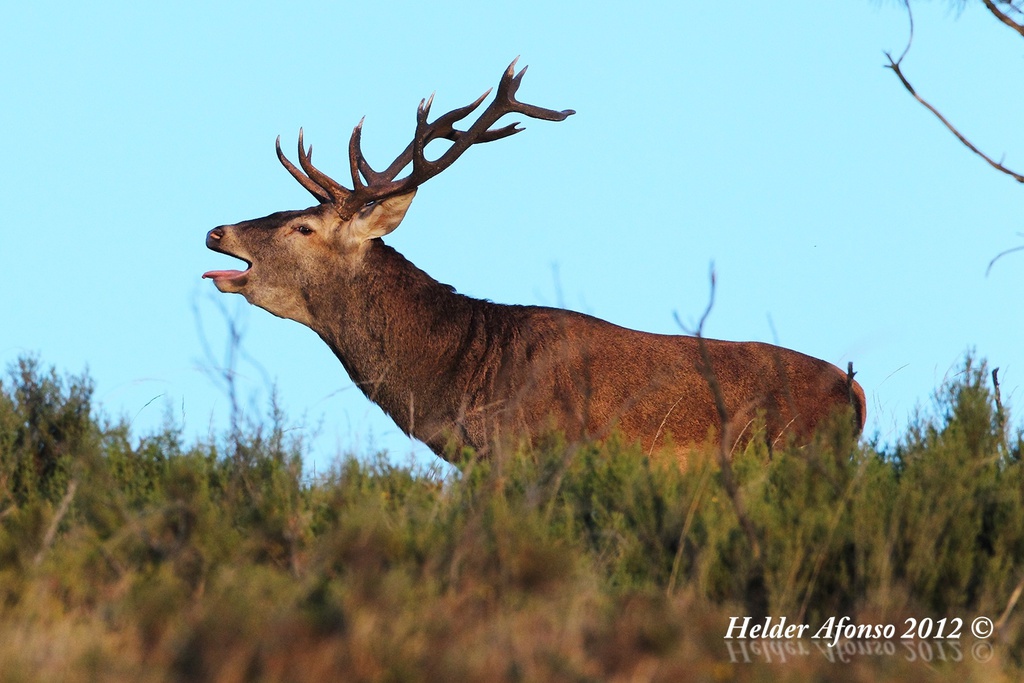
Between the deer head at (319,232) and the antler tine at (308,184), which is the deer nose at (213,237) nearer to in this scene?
the deer head at (319,232)

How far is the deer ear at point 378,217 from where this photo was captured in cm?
880

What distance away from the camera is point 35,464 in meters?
6.61

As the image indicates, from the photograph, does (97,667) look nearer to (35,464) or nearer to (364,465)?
(364,465)

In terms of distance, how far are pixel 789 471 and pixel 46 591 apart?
3.17 m

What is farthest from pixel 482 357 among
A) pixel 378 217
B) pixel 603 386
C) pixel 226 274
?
pixel 226 274

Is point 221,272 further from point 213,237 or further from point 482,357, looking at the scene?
point 482,357

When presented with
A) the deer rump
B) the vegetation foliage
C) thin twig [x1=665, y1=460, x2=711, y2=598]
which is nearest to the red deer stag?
the deer rump

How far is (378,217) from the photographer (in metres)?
8.84

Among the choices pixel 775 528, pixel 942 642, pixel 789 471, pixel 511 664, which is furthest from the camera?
pixel 789 471

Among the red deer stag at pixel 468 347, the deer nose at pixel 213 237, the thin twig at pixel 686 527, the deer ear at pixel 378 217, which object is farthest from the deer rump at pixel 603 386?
the thin twig at pixel 686 527

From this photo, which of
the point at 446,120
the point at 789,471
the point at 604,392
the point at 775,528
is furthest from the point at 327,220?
the point at 775,528

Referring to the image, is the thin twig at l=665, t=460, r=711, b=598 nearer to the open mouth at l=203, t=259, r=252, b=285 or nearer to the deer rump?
the deer rump

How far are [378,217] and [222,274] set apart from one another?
3.69 ft

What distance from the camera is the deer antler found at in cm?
888
